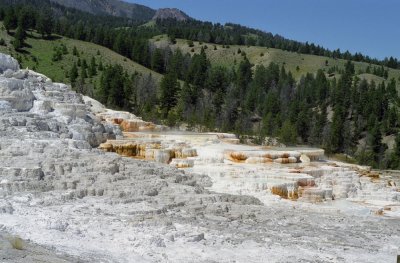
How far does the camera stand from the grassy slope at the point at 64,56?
58.5 m

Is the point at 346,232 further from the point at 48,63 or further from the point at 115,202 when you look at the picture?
the point at 48,63

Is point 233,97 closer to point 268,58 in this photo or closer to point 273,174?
point 268,58

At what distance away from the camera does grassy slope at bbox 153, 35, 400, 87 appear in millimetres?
100125

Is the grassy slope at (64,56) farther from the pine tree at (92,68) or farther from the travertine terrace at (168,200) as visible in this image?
the travertine terrace at (168,200)

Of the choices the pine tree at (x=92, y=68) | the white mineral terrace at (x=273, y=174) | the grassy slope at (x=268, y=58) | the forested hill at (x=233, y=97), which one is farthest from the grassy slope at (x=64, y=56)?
the white mineral terrace at (x=273, y=174)

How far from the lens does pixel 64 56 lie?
2532 inches

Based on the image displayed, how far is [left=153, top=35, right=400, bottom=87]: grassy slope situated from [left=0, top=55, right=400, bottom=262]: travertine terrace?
78.7 metres

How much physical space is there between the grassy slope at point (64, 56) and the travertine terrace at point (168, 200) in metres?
35.4

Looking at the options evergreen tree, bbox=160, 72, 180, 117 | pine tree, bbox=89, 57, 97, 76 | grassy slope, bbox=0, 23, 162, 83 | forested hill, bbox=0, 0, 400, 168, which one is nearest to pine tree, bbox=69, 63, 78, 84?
forested hill, bbox=0, 0, 400, 168

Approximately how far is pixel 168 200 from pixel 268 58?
90.5 meters

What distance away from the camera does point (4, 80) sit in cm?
2172

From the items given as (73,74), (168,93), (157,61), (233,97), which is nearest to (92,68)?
(73,74)

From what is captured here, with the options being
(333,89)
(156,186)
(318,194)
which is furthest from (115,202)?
(333,89)

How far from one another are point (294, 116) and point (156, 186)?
46.3 m
